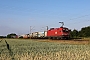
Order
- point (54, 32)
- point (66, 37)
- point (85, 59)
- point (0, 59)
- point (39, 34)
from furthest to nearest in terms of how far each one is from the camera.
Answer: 1. point (39, 34)
2. point (54, 32)
3. point (66, 37)
4. point (0, 59)
5. point (85, 59)

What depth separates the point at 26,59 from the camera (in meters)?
8.28

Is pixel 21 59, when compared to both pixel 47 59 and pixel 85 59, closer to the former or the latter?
pixel 47 59

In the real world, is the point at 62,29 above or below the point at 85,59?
above

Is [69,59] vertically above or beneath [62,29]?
beneath

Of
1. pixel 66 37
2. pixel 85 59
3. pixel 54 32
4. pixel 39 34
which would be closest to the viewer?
pixel 85 59

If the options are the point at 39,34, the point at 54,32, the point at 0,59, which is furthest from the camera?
the point at 39,34

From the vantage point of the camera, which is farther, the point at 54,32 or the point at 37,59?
the point at 54,32

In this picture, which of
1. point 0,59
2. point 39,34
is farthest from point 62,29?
point 0,59

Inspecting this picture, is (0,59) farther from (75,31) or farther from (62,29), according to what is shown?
(75,31)

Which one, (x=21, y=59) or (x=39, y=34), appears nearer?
(x=21, y=59)

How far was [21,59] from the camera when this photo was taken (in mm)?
8164

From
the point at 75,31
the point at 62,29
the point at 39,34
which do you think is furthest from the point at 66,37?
the point at 75,31

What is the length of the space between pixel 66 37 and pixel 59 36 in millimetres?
2214

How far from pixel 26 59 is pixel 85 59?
2375mm
